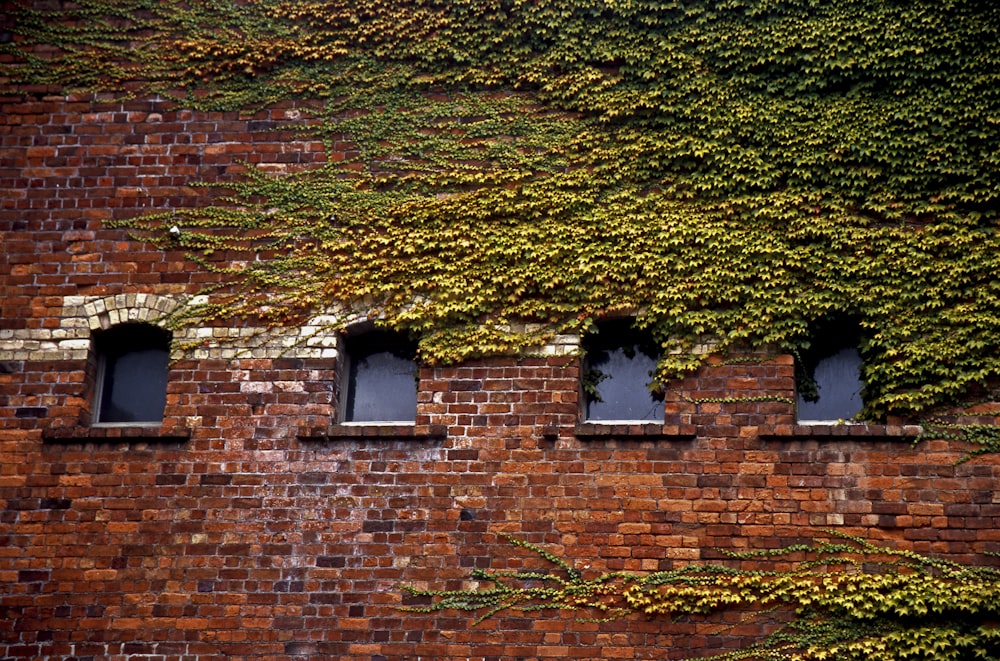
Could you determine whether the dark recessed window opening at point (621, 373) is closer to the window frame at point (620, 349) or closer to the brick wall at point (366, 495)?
the window frame at point (620, 349)

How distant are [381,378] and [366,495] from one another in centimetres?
118

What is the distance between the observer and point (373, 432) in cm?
1067

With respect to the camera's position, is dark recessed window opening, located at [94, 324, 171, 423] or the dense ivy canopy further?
dark recessed window opening, located at [94, 324, 171, 423]

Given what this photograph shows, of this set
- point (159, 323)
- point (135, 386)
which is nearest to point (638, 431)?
point (159, 323)

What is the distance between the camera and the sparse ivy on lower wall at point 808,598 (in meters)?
9.55

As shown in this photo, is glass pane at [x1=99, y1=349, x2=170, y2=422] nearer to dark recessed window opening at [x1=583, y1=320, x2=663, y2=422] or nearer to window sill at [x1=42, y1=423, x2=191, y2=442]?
window sill at [x1=42, y1=423, x2=191, y2=442]

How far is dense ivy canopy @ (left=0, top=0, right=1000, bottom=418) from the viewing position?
34.4ft

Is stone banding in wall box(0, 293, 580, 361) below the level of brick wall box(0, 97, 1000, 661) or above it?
above

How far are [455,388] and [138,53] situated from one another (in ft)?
15.2

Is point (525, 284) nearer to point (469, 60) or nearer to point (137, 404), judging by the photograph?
point (469, 60)

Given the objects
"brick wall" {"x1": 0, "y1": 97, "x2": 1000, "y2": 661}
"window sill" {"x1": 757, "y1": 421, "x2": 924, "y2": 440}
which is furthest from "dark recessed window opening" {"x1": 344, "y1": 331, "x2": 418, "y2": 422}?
"window sill" {"x1": 757, "y1": 421, "x2": 924, "y2": 440}

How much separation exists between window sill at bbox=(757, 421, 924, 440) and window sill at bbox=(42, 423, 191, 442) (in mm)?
5018

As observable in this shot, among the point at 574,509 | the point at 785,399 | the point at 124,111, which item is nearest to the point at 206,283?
the point at 124,111

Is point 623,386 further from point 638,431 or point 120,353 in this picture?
point 120,353
